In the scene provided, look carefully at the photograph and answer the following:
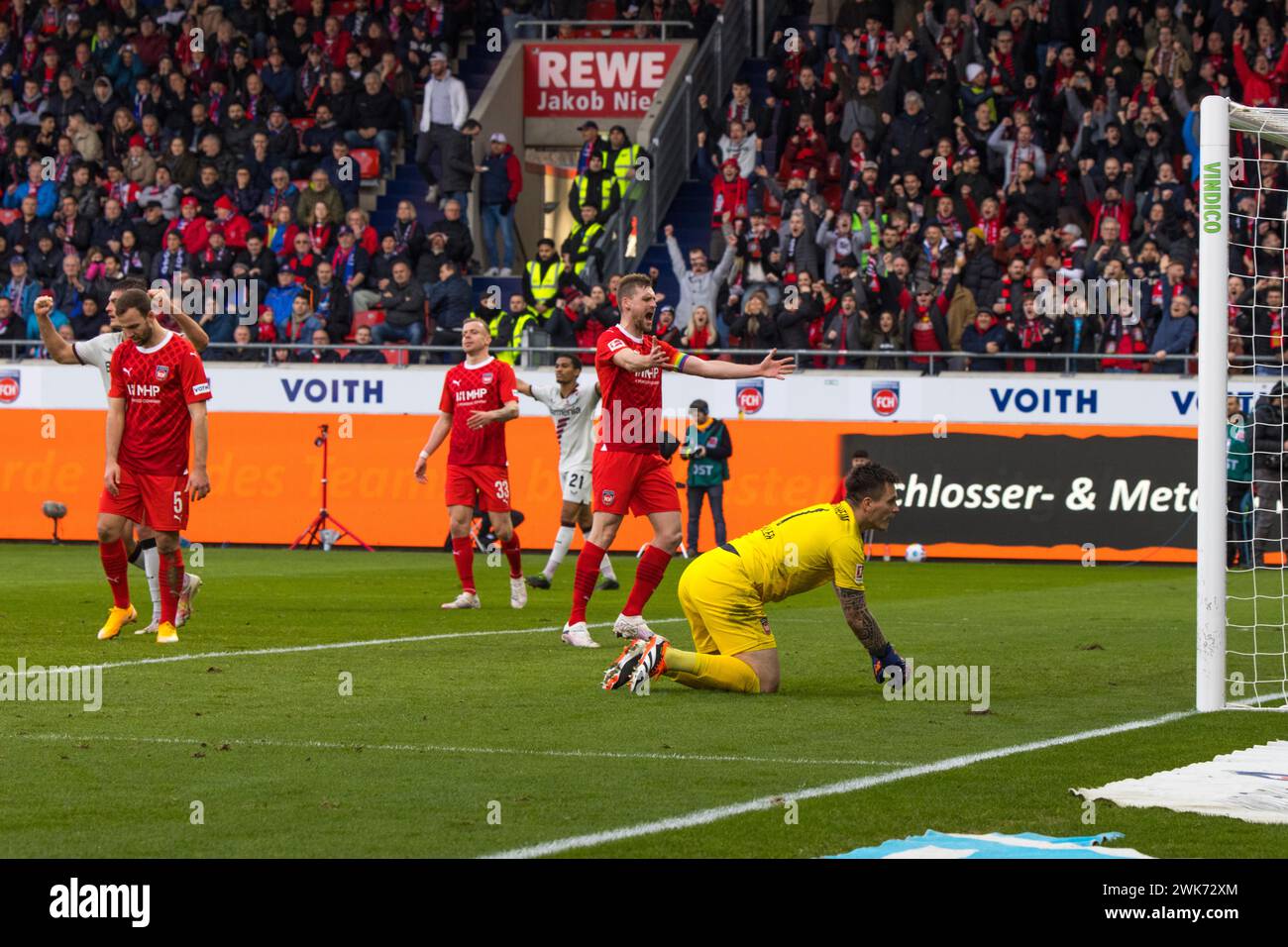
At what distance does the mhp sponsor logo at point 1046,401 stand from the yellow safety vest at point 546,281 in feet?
20.0

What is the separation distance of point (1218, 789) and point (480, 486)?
399 inches

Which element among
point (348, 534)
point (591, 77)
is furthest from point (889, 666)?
point (591, 77)

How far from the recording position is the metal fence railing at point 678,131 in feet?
96.6

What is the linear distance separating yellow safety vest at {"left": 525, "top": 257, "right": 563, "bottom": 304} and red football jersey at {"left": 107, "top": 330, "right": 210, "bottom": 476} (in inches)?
564

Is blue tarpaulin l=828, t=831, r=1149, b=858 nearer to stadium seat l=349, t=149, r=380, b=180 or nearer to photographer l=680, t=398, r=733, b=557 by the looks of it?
photographer l=680, t=398, r=733, b=557

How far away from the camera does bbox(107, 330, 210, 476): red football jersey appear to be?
13.1 meters

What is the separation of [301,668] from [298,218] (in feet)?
61.4

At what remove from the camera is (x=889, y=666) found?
34.9 ft

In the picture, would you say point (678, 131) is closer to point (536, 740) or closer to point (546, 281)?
point (546, 281)

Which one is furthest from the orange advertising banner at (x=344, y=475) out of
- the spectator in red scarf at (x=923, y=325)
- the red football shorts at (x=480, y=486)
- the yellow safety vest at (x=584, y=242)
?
the red football shorts at (x=480, y=486)

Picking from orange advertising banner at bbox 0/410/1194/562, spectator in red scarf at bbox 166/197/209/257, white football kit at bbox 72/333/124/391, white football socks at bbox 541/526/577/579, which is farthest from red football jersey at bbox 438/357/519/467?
spectator in red scarf at bbox 166/197/209/257

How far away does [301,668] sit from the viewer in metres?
11.9

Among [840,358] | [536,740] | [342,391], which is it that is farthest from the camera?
[342,391]
